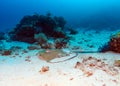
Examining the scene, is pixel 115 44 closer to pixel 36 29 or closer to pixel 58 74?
pixel 58 74

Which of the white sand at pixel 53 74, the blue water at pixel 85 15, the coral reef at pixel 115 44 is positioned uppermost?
the blue water at pixel 85 15

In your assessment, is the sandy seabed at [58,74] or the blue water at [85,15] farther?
the blue water at [85,15]

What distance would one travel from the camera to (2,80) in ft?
16.8

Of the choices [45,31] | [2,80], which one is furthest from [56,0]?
[2,80]

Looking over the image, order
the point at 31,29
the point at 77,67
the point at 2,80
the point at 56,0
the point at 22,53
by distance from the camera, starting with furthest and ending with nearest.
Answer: the point at 56,0 < the point at 31,29 < the point at 22,53 < the point at 77,67 < the point at 2,80

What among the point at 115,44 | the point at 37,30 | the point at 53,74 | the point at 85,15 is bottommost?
the point at 53,74

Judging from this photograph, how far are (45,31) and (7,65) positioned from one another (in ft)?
18.6

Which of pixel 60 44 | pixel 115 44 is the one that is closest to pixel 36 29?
pixel 60 44

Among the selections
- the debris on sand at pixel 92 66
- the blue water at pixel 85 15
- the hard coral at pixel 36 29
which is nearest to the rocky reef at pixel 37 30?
the hard coral at pixel 36 29

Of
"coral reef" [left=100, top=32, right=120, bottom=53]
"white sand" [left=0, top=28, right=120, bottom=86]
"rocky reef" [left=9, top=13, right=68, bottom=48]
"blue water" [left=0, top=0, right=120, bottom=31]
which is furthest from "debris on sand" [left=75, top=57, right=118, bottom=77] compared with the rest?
"blue water" [left=0, top=0, right=120, bottom=31]

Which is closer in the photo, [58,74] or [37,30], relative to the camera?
[58,74]

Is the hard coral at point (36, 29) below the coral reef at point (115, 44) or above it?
above

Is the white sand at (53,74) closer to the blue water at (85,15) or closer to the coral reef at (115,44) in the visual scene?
the coral reef at (115,44)

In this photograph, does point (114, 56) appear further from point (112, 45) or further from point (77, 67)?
point (77, 67)
